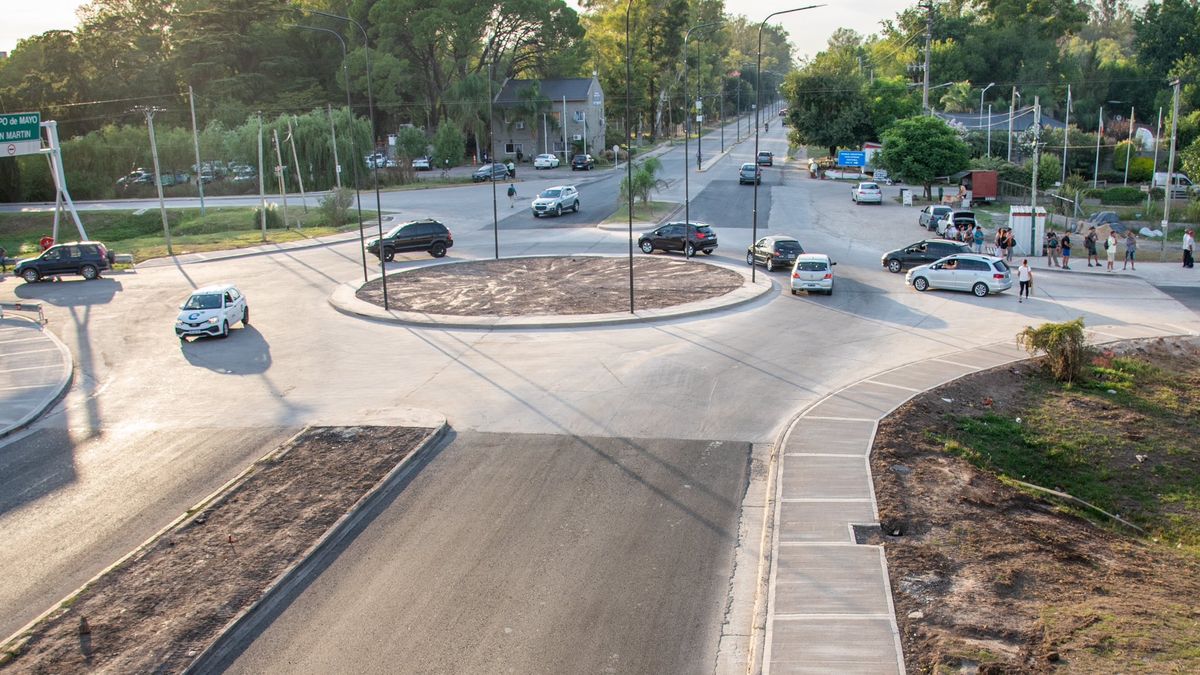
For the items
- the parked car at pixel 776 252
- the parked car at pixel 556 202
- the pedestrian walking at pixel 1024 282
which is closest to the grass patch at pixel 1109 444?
the pedestrian walking at pixel 1024 282

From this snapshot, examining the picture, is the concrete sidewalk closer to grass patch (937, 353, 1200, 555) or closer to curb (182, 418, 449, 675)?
grass patch (937, 353, 1200, 555)

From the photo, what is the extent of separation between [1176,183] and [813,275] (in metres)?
54.7

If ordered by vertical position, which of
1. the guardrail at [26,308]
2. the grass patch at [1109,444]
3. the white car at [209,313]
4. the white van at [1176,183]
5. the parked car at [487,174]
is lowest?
→ the grass patch at [1109,444]

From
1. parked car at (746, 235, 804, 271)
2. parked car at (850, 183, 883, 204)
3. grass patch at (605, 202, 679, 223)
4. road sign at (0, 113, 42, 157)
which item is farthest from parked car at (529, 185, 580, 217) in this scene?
road sign at (0, 113, 42, 157)

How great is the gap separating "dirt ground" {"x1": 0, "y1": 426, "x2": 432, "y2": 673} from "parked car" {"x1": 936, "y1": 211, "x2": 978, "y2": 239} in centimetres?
3409

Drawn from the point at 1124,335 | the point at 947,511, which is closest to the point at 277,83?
the point at 1124,335

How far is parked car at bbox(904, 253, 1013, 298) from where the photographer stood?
3241 centimetres

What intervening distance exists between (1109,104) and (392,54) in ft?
266

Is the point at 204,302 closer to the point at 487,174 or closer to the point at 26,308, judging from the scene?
the point at 26,308

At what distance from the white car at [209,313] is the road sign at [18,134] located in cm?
2466

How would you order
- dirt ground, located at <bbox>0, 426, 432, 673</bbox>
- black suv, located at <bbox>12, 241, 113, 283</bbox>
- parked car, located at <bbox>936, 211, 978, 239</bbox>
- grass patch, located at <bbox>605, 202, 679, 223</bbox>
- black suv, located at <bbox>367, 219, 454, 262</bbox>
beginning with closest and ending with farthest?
dirt ground, located at <bbox>0, 426, 432, 673</bbox>, black suv, located at <bbox>12, 241, 113, 283</bbox>, black suv, located at <bbox>367, 219, 454, 262</bbox>, parked car, located at <bbox>936, 211, 978, 239</bbox>, grass patch, located at <bbox>605, 202, 679, 223</bbox>

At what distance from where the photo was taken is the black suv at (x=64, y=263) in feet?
129

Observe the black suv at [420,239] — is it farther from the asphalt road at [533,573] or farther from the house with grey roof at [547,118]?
the house with grey roof at [547,118]

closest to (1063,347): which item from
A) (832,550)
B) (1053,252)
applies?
(832,550)
